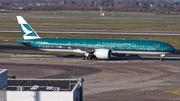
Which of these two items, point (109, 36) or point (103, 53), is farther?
point (109, 36)

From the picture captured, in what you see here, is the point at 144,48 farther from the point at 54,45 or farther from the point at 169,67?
the point at 54,45

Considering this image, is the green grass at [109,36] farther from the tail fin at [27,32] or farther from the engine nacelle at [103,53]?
the engine nacelle at [103,53]

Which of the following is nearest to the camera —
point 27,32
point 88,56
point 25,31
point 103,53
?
point 103,53

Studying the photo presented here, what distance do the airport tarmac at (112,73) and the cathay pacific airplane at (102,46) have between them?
140 cm

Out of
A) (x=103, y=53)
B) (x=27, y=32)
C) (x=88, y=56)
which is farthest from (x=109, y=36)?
(x=103, y=53)

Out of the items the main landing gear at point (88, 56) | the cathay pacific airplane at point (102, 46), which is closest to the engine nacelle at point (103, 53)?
the cathay pacific airplane at point (102, 46)

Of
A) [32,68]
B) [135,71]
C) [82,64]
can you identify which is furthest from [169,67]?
[32,68]

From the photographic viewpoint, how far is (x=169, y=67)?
67.9 metres

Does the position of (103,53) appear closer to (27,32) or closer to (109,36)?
(27,32)

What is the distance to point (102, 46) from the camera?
75.2m

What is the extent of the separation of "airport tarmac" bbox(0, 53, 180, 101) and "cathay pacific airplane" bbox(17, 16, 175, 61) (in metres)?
1.40

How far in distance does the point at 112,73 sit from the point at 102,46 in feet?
44.6

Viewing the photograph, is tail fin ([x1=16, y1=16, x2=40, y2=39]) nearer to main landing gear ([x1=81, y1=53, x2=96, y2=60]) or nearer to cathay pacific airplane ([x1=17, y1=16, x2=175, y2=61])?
cathay pacific airplane ([x1=17, y1=16, x2=175, y2=61])

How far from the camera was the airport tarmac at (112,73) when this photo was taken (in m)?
48.5
